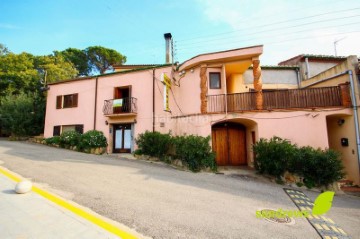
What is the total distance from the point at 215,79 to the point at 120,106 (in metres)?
7.70

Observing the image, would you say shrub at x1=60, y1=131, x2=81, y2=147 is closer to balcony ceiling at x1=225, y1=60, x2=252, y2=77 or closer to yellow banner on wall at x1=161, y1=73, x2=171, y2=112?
yellow banner on wall at x1=161, y1=73, x2=171, y2=112

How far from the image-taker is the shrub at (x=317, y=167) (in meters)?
8.64

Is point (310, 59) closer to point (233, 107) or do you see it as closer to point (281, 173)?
point (233, 107)

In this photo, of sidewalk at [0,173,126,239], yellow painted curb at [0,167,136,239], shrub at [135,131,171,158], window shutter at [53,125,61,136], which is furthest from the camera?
window shutter at [53,125,61,136]

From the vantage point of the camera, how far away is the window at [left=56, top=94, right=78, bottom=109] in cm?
1731

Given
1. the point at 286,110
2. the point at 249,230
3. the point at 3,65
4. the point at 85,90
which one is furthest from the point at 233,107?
the point at 3,65

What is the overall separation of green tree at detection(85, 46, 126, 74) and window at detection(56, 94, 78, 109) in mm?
12578

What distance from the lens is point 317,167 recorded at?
28.8 ft

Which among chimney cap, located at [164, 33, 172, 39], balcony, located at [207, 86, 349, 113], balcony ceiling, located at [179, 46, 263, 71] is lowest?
balcony, located at [207, 86, 349, 113]

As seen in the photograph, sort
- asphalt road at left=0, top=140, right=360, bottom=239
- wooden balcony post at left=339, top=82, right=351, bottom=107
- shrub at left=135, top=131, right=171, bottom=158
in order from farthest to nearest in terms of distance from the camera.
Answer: shrub at left=135, top=131, right=171, bottom=158 < wooden balcony post at left=339, top=82, right=351, bottom=107 < asphalt road at left=0, top=140, right=360, bottom=239

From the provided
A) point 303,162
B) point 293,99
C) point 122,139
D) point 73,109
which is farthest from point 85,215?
point 73,109

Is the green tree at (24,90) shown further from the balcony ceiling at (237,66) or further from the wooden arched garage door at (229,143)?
the balcony ceiling at (237,66)

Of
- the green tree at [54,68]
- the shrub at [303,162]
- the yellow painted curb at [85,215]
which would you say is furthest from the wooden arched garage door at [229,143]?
the green tree at [54,68]

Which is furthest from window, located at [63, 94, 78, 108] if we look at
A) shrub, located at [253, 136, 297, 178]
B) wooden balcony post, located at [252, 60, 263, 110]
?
shrub, located at [253, 136, 297, 178]
